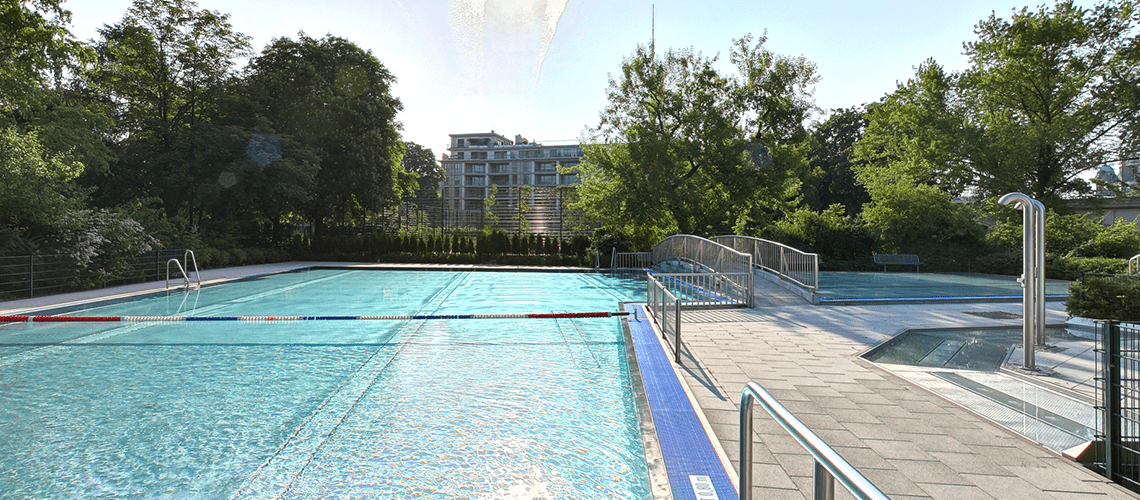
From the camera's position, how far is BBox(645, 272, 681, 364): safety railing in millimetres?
5660

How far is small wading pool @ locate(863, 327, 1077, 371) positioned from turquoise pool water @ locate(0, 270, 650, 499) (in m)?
3.13

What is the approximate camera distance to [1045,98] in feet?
73.7

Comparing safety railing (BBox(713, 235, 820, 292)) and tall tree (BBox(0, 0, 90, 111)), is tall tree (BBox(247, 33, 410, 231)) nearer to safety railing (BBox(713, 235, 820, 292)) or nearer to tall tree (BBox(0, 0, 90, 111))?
tall tree (BBox(0, 0, 90, 111))

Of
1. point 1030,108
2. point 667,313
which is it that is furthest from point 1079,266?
point 667,313

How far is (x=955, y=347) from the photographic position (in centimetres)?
660

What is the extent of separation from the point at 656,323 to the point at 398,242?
18.7 meters

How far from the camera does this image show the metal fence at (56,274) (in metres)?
10.8

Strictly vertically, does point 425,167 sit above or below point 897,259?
above

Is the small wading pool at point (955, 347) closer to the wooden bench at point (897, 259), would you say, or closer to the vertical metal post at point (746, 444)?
the vertical metal post at point (746, 444)

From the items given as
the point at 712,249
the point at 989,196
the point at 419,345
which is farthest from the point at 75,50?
the point at 989,196

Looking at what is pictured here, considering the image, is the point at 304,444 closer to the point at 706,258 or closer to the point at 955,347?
the point at 955,347

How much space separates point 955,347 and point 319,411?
7.16 meters

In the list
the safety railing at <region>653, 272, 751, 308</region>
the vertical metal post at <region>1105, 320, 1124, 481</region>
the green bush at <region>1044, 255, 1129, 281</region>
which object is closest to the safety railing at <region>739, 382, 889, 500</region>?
the vertical metal post at <region>1105, 320, 1124, 481</region>

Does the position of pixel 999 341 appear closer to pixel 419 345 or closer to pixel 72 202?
pixel 419 345
